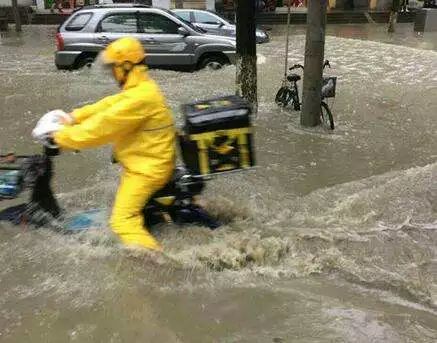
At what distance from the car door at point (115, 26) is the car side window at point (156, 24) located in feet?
0.52

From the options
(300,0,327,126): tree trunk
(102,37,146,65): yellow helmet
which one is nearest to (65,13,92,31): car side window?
(300,0,327,126): tree trunk

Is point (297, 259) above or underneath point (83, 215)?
underneath

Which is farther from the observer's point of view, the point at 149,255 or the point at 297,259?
the point at 297,259

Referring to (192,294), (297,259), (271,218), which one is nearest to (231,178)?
(271,218)

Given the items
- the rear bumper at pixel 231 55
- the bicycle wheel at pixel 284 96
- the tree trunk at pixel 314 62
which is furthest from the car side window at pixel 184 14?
the tree trunk at pixel 314 62

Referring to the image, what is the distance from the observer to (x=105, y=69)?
13.9ft

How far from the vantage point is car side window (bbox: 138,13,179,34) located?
43.3 ft

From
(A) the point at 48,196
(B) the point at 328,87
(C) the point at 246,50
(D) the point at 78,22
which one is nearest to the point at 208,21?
(D) the point at 78,22

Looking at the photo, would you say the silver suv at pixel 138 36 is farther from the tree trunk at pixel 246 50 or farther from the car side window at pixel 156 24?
the tree trunk at pixel 246 50

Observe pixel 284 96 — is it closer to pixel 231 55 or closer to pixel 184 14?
pixel 231 55

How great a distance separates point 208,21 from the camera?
1619cm

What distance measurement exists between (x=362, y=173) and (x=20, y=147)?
4581 mm

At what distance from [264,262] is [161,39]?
31.3 ft

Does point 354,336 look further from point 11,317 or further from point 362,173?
point 362,173
